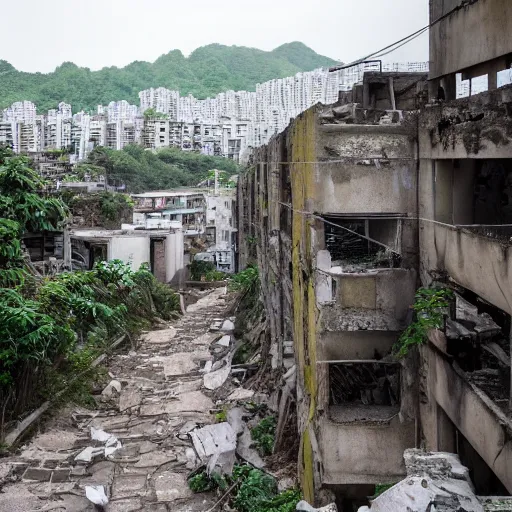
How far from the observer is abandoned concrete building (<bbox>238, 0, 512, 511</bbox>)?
23.0 ft

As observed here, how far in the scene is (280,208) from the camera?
13.6 meters

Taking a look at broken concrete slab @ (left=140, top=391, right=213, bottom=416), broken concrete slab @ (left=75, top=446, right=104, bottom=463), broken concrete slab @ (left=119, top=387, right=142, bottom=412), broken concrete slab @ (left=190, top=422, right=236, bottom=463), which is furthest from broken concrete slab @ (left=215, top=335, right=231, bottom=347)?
broken concrete slab @ (left=75, top=446, right=104, bottom=463)

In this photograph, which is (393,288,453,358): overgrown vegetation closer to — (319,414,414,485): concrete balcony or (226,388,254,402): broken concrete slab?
(319,414,414,485): concrete balcony

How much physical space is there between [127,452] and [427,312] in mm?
7992

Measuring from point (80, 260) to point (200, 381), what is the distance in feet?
42.0

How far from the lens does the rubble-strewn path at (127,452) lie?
1105 centimetres

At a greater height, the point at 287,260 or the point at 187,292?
the point at 287,260

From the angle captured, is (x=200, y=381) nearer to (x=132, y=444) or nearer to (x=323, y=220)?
(x=132, y=444)

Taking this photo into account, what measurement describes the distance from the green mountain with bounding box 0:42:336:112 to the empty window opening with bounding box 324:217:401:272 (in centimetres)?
8475

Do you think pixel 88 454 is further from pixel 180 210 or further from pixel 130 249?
pixel 180 210

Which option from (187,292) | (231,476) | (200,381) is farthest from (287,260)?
(187,292)

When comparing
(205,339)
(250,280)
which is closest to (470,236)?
(250,280)

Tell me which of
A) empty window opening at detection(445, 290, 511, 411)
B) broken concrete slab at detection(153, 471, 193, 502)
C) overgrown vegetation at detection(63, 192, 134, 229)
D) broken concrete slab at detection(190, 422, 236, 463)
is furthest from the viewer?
overgrown vegetation at detection(63, 192, 134, 229)

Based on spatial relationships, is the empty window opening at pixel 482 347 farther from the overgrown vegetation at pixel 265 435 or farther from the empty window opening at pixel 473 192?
the overgrown vegetation at pixel 265 435
